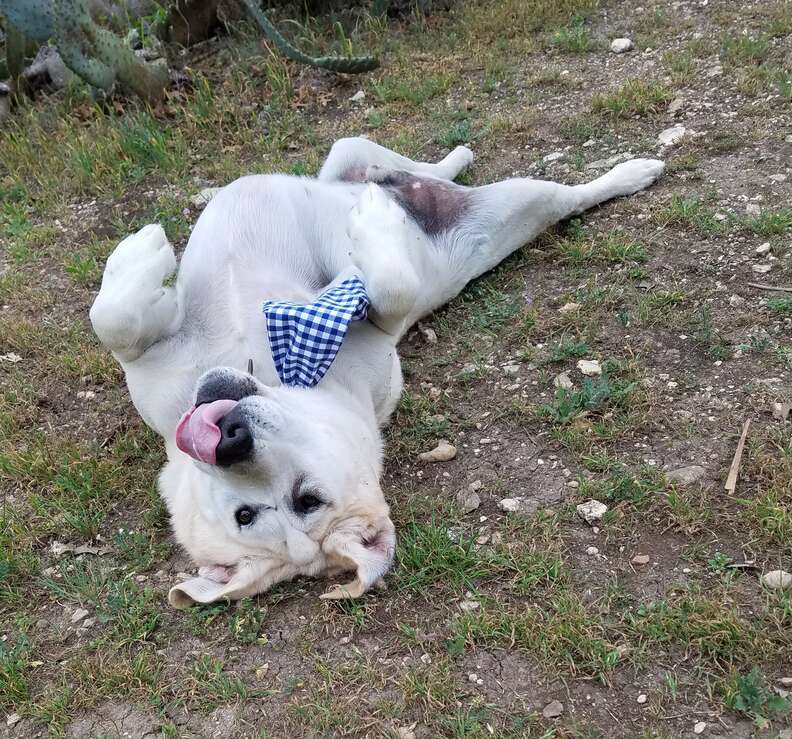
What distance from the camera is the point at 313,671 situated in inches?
99.6

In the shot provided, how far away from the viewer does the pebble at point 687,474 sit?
2834mm

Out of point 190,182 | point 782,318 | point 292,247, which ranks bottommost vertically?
point 782,318

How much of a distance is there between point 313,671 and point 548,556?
0.86 metres

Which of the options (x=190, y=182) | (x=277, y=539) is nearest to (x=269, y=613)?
(x=277, y=539)

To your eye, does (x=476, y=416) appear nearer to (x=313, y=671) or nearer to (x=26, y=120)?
(x=313, y=671)

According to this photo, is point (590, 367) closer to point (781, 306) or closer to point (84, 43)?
point (781, 306)

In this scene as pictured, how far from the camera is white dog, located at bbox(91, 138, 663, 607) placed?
103 inches

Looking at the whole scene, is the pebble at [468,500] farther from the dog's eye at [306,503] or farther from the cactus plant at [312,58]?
the cactus plant at [312,58]

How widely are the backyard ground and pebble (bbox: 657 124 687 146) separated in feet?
0.13

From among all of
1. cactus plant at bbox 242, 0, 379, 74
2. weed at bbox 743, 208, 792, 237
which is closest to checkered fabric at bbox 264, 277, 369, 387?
weed at bbox 743, 208, 792, 237

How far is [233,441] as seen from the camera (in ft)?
7.81

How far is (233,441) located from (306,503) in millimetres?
381

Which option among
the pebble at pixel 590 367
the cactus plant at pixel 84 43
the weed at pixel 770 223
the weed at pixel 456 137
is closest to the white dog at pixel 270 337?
the weed at pixel 770 223

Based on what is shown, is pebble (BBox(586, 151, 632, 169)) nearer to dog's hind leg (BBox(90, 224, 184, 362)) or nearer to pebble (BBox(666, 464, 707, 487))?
pebble (BBox(666, 464, 707, 487))
